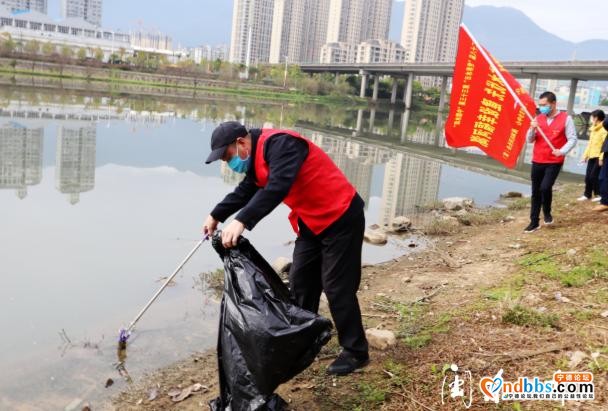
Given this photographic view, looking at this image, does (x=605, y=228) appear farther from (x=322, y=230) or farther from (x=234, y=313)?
(x=234, y=313)

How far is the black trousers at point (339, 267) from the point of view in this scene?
10.2 feet

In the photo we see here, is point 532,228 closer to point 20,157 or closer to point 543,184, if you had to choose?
point 543,184

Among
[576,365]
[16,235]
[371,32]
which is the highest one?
[371,32]

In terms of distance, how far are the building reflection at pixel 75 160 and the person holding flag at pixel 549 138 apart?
5.97m

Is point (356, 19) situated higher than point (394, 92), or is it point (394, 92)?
point (356, 19)

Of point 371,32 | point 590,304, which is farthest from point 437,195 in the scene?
point 371,32

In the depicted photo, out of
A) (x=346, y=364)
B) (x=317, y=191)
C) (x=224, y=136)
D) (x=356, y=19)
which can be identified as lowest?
(x=346, y=364)

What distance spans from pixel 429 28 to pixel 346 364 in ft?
376

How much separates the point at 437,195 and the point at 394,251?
4.48m

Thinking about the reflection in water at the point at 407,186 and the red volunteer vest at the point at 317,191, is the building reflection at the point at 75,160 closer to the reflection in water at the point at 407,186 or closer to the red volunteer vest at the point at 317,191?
the reflection in water at the point at 407,186

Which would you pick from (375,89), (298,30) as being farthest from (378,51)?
(375,89)

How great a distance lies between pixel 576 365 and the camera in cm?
289

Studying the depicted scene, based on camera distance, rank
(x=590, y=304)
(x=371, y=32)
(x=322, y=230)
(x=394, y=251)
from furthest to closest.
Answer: (x=371, y=32) < (x=394, y=251) < (x=590, y=304) < (x=322, y=230)

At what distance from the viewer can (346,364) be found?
329cm
